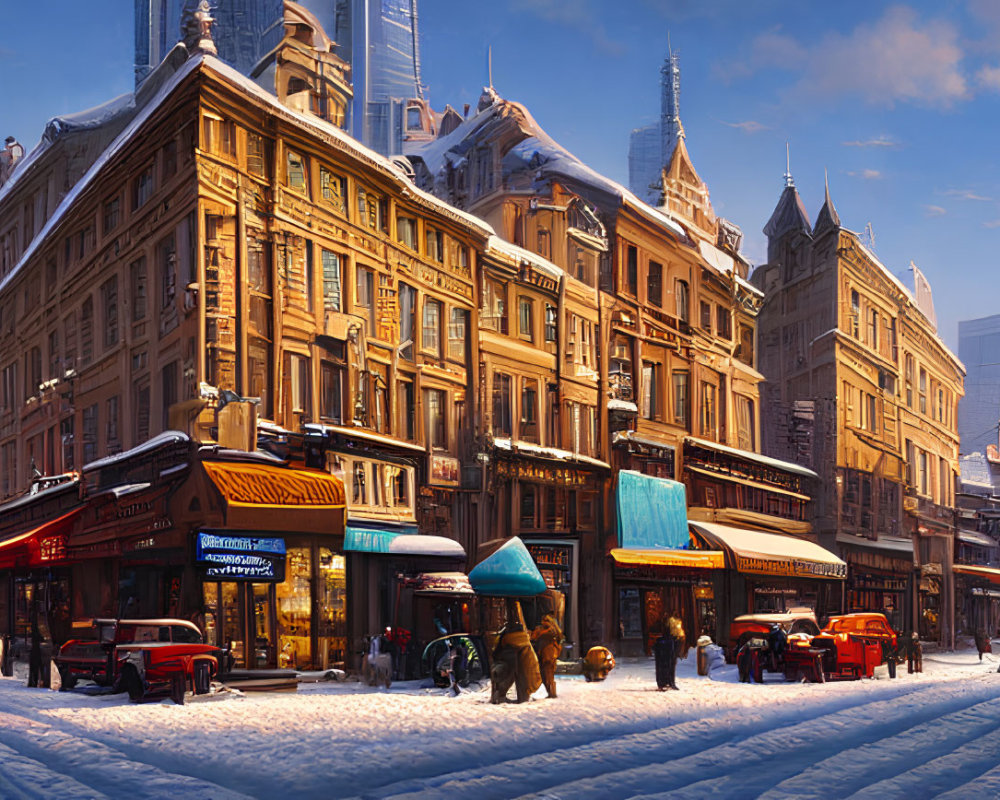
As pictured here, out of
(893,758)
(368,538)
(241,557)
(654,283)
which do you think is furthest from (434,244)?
(893,758)

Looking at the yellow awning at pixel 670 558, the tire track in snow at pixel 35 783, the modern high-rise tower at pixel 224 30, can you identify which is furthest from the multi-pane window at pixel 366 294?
the tire track in snow at pixel 35 783

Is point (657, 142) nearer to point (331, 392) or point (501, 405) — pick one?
point (501, 405)

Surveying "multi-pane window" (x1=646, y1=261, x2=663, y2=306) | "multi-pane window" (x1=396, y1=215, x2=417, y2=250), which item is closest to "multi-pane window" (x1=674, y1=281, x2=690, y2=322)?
"multi-pane window" (x1=646, y1=261, x2=663, y2=306)

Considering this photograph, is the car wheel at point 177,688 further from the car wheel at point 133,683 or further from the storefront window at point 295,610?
the storefront window at point 295,610

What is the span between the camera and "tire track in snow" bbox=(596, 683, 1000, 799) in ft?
37.2

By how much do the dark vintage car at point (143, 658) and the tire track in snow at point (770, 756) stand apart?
8.52 m

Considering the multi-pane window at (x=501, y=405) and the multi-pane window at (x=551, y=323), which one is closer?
the multi-pane window at (x=501, y=405)

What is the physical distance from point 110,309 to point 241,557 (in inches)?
244

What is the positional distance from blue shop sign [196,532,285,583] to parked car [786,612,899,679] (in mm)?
10568

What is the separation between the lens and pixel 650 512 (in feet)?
104

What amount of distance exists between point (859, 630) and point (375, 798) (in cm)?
1992

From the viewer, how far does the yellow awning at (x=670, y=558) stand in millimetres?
30156

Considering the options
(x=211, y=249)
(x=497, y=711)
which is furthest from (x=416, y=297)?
(x=497, y=711)

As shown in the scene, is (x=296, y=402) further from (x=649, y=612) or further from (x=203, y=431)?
(x=649, y=612)
